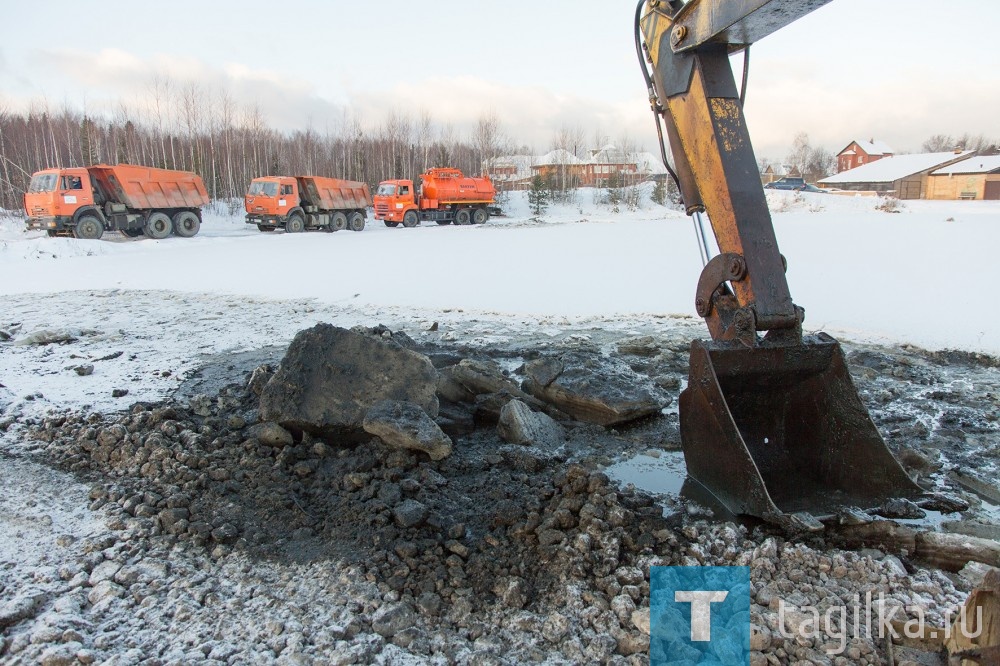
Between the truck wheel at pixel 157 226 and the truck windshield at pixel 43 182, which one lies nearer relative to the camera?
the truck windshield at pixel 43 182

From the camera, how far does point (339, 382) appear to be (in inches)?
180

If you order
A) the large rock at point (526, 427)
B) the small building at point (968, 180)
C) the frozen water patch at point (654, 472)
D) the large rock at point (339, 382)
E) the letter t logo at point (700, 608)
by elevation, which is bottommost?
the letter t logo at point (700, 608)

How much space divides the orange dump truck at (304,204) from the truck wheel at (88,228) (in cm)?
667

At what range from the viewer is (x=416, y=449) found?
4.08 metres

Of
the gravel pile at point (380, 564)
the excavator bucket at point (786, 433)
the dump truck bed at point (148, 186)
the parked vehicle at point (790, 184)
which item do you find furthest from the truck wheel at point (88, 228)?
the parked vehicle at point (790, 184)

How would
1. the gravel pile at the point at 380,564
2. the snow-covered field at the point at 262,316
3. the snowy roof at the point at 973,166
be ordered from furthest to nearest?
the snowy roof at the point at 973,166 → the snow-covered field at the point at 262,316 → the gravel pile at the point at 380,564

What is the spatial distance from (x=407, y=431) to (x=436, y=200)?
26.8 metres

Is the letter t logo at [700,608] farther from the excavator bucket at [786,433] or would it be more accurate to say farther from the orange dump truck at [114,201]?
the orange dump truck at [114,201]

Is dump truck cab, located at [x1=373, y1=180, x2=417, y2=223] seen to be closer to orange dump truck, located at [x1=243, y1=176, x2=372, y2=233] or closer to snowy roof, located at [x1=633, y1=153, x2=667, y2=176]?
orange dump truck, located at [x1=243, y1=176, x2=372, y2=233]

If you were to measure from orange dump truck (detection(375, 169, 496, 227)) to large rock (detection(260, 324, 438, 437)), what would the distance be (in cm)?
2515

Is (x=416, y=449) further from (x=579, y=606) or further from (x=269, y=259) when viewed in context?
Result: (x=269, y=259)

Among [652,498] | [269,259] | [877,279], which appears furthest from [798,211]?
[652,498]

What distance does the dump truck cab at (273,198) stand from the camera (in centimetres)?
2561

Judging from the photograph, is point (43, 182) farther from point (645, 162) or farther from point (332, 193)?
point (645, 162)
